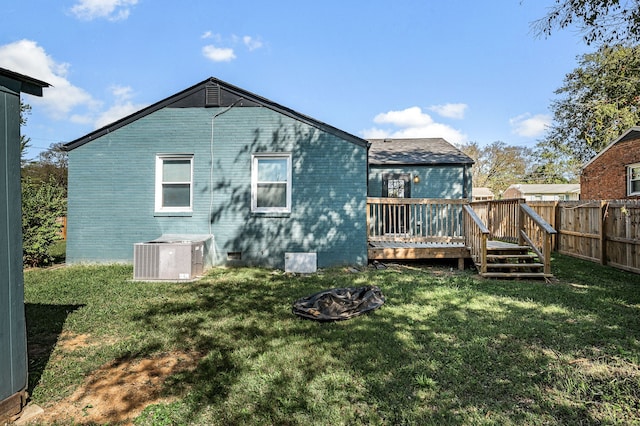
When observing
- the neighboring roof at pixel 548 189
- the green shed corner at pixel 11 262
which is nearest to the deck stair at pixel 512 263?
the green shed corner at pixel 11 262

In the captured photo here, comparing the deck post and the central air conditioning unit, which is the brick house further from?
the central air conditioning unit

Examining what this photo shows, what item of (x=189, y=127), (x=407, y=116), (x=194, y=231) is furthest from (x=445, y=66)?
(x=407, y=116)

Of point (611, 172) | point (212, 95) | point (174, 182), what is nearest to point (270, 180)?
point (174, 182)

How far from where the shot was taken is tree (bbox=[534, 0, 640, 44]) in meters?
5.71

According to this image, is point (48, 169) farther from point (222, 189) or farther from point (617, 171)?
point (617, 171)

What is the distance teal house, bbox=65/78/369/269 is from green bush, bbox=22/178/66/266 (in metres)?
1.14

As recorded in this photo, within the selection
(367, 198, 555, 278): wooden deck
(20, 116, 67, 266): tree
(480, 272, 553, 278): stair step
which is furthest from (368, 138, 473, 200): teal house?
(20, 116, 67, 266): tree

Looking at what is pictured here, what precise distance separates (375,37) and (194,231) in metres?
9.99

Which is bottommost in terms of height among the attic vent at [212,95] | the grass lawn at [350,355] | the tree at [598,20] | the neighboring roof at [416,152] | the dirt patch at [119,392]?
the dirt patch at [119,392]

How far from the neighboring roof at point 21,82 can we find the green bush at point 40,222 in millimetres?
7861

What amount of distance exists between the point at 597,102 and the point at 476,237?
5.33 metres

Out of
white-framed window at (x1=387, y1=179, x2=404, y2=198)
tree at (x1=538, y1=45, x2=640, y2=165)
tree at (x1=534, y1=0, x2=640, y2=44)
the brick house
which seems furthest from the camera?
the brick house

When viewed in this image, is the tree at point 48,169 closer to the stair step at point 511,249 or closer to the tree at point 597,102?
the stair step at point 511,249

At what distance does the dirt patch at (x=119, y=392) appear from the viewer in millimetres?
2354
